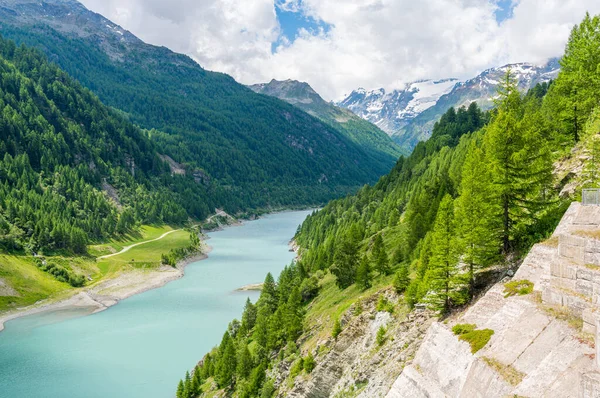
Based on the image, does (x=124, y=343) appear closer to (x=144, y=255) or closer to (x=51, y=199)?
(x=144, y=255)

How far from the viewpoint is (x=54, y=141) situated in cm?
19325

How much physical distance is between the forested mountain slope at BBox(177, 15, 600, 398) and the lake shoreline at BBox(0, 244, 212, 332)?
4832 centimetres

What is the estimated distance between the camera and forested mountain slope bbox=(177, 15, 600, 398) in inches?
1129

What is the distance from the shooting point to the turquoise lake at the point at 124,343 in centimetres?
6025

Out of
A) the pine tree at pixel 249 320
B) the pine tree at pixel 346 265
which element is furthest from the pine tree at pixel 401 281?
the pine tree at pixel 249 320

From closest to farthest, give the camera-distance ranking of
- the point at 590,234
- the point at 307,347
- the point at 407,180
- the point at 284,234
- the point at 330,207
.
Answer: the point at 590,234, the point at 307,347, the point at 407,180, the point at 330,207, the point at 284,234

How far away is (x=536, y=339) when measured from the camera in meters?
18.5

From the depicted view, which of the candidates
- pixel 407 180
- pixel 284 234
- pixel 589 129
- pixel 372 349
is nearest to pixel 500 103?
pixel 589 129

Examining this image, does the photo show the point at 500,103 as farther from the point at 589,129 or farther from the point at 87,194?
the point at 87,194

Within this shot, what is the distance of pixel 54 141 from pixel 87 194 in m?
40.2

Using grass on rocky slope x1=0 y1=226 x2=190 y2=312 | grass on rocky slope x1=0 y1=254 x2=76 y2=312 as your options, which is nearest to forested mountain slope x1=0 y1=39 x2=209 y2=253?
grass on rocky slope x1=0 y1=226 x2=190 y2=312

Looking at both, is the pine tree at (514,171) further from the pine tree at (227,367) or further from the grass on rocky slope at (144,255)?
the grass on rocky slope at (144,255)

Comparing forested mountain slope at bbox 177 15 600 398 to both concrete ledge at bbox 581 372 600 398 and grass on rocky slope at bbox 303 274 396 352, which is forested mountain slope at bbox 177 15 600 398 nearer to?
grass on rocky slope at bbox 303 274 396 352

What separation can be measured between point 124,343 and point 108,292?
1282 inches
